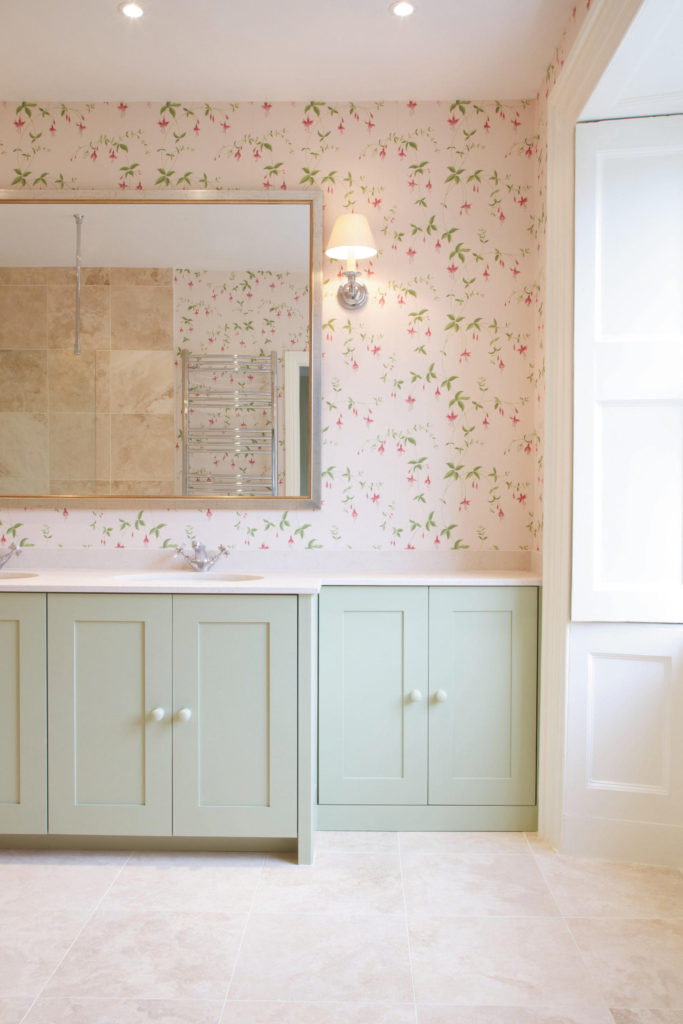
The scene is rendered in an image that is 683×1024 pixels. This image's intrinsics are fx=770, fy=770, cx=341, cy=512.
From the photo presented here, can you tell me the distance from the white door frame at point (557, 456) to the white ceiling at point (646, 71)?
0.11 meters

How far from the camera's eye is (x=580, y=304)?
231 centimetres

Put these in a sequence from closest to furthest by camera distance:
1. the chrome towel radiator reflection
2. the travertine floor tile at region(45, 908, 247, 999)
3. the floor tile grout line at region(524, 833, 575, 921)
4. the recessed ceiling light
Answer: the travertine floor tile at region(45, 908, 247, 999)
the floor tile grout line at region(524, 833, 575, 921)
the recessed ceiling light
the chrome towel radiator reflection

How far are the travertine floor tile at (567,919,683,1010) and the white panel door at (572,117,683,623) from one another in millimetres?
820

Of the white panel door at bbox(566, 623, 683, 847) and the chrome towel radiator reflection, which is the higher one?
the chrome towel radiator reflection

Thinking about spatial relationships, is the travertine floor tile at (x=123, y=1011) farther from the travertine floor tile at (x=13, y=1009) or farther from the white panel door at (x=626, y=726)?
the white panel door at (x=626, y=726)

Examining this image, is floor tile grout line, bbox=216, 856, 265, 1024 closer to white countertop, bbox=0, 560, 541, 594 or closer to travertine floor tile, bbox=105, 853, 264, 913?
travertine floor tile, bbox=105, 853, 264, 913

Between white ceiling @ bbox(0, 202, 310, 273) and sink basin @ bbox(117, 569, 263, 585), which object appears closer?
sink basin @ bbox(117, 569, 263, 585)

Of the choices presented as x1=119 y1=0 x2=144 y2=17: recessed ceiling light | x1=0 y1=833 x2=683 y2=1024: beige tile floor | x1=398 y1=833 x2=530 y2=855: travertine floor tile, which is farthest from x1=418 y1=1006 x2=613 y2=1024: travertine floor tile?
x1=119 y1=0 x2=144 y2=17: recessed ceiling light

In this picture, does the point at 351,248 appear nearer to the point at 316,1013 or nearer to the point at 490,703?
the point at 490,703

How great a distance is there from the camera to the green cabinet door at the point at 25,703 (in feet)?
7.53

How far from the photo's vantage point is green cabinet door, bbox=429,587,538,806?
2.49m

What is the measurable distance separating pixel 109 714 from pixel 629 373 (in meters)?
1.85

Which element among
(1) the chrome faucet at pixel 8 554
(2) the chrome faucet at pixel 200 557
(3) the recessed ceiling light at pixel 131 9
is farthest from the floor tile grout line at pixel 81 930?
(3) the recessed ceiling light at pixel 131 9

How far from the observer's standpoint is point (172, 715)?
229 centimetres
